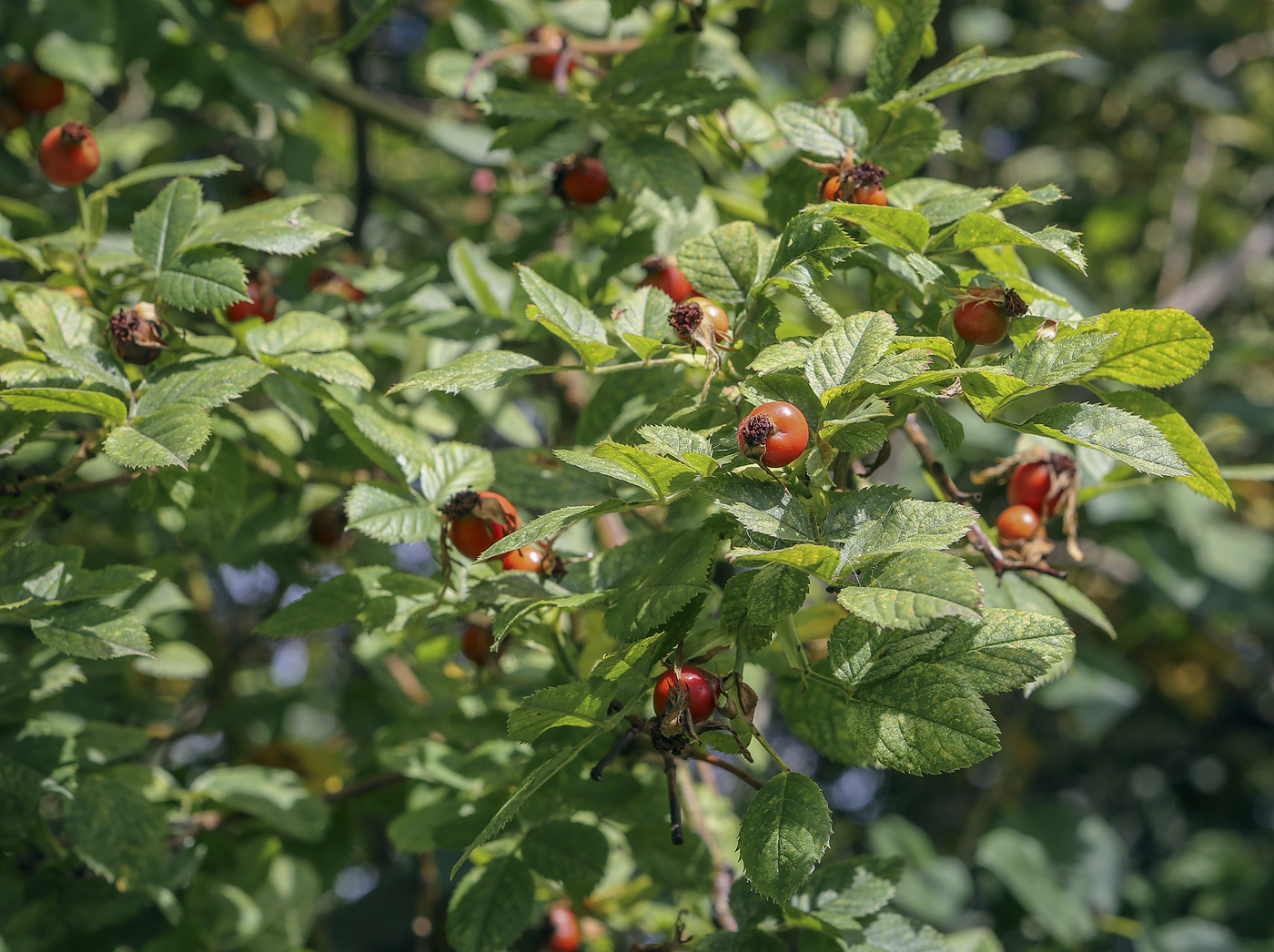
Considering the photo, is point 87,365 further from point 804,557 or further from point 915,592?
point 915,592

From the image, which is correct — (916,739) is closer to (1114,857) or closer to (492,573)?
(492,573)

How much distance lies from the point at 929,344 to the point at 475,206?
10.8ft

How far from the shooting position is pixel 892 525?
1007mm

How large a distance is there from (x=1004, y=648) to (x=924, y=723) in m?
0.12

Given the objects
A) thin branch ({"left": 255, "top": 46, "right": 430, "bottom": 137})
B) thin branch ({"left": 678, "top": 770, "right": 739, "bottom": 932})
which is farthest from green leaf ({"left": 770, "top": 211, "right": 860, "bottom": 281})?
thin branch ({"left": 255, "top": 46, "right": 430, "bottom": 137})

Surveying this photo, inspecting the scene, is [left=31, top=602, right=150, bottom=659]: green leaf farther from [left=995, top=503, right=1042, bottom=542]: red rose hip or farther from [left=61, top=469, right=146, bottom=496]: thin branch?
[left=995, top=503, right=1042, bottom=542]: red rose hip

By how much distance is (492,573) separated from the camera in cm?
140

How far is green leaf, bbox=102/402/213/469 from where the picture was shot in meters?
1.17

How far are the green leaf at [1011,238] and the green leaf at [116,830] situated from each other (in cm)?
153

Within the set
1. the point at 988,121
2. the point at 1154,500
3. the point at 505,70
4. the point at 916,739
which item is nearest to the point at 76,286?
the point at 505,70

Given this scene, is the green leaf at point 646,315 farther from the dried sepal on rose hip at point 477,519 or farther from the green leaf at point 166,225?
the green leaf at point 166,225

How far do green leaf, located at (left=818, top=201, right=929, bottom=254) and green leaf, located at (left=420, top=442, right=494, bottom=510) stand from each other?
0.63 metres

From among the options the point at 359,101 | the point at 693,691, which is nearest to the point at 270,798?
the point at 693,691

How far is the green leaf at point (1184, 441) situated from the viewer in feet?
3.79
